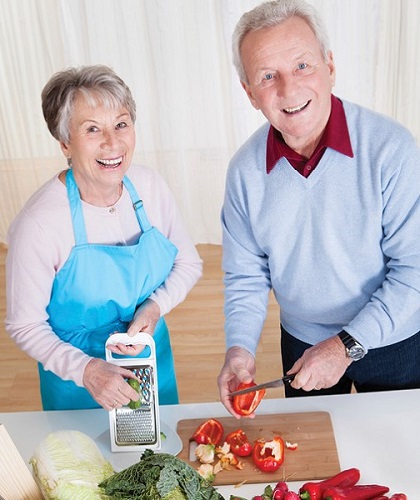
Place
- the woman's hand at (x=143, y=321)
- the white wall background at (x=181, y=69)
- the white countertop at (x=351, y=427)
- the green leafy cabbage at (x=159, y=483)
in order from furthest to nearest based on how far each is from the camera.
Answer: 1. the white wall background at (x=181, y=69)
2. the woman's hand at (x=143, y=321)
3. the white countertop at (x=351, y=427)
4. the green leafy cabbage at (x=159, y=483)

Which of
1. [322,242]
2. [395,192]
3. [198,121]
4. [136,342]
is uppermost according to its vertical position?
[395,192]

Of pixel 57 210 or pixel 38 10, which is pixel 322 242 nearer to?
pixel 57 210

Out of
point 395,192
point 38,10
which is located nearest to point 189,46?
point 38,10

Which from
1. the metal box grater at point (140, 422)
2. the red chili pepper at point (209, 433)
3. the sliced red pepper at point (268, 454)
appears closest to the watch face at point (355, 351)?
the sliced red pepper at point (268, 454)

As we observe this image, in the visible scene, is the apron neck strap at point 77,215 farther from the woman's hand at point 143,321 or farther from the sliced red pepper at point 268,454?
the sliced red pepper at point 268,454

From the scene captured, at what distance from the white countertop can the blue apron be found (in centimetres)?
21

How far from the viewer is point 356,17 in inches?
167

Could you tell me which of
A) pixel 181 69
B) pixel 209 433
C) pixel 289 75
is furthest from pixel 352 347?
pixel 181 69

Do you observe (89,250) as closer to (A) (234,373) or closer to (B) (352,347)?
(A) (234,373)

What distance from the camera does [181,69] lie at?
14.7 ft

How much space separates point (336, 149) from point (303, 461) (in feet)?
2.42

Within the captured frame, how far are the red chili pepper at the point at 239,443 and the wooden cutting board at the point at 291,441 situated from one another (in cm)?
2

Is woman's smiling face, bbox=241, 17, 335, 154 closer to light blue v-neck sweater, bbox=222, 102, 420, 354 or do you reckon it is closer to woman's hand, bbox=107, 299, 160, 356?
light blue v-neck sweater, bbox=222, 102, 420, 354

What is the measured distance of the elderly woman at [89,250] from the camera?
1937 millimetres
